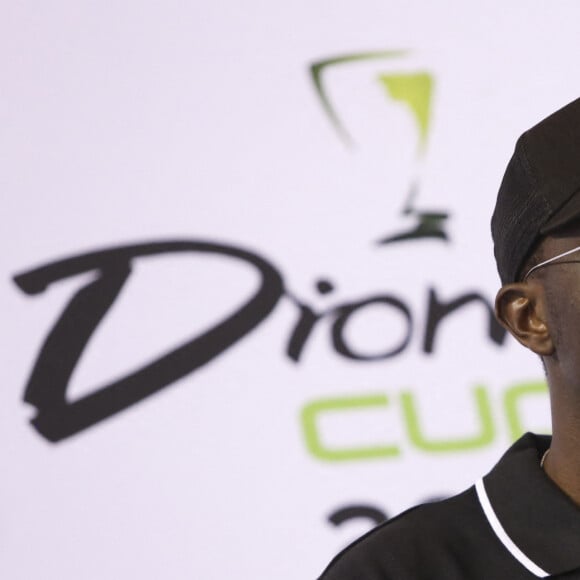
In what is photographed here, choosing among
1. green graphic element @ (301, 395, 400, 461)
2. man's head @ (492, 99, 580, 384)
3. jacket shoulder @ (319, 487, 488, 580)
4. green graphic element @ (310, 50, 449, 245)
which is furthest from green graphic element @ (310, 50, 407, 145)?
jacket shoulder @ (319, 487, 488, 580)

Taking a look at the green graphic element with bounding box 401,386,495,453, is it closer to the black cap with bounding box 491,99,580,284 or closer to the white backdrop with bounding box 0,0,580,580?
the white backdrop with bounding box 0,0,580,580

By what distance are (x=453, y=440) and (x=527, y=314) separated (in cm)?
79

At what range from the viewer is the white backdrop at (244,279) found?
1646 mm

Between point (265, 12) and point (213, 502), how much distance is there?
79cm

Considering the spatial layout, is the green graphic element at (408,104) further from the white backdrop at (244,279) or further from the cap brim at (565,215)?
the cap brim at (565,215)

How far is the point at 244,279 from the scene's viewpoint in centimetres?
170

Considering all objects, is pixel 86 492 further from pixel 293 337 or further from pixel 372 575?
pixel 372 575

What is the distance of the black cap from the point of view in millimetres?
871

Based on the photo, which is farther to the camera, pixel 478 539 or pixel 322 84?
pixel 322 84

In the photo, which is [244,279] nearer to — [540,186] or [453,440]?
[453,440]

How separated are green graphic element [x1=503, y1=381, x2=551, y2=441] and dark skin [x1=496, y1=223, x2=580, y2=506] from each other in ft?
2.48

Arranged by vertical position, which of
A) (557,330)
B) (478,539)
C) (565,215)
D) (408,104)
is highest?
(408,104)

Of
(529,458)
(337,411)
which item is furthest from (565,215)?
(337,411)

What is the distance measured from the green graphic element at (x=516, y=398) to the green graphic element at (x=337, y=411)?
0.19 meters
